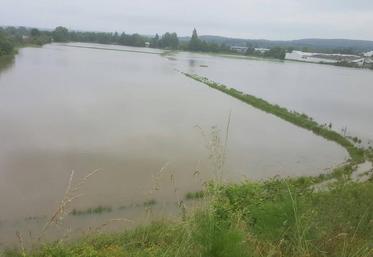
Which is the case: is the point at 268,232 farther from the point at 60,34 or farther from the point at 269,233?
the point at 60,34

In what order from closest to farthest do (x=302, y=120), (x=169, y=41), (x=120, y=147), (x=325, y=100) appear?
(x=120, y=147) < (x=302, y=120) < (x=325, y=100) < (x=169, y=41)

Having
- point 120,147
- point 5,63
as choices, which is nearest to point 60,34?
point 5,63

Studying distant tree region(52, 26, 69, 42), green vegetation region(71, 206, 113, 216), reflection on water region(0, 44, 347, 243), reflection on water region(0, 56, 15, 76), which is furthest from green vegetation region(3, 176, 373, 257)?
distant tree region(52, 26, 69, 42)

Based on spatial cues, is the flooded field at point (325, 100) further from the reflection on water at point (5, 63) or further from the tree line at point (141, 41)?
the tree line at point (141, 41)

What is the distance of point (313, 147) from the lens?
63.8ft

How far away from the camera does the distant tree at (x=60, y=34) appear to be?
10612 centimetres

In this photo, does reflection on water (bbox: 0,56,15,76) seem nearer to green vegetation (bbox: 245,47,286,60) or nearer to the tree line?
the tree line

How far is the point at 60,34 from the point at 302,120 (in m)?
95.3

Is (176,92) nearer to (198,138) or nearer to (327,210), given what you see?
(198,138)

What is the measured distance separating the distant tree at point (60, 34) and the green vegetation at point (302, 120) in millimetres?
81167

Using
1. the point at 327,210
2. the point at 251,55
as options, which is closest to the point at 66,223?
the point at 327,210

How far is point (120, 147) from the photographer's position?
620 inches

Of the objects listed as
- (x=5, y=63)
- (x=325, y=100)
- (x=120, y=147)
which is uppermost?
(x=5, y=63)

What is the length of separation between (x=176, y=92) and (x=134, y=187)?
1986cm
